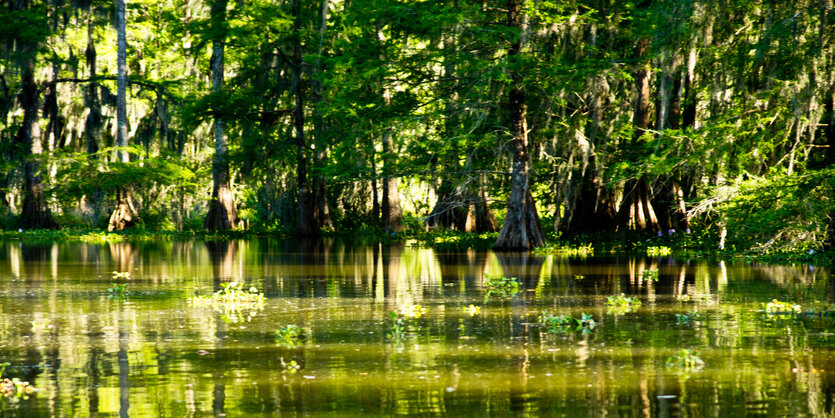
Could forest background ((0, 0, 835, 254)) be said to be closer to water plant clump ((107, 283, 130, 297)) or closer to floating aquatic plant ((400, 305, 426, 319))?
floating aquatic plant ((400, 305, 426, 319))

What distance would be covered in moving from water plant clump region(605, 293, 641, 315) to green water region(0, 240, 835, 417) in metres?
0.12

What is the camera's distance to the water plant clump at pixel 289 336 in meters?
7.81

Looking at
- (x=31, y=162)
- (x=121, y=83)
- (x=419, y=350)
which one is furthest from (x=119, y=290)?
(x=31, y=162)

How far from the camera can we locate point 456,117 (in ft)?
85.5

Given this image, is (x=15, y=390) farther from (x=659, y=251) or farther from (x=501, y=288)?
(x=659, y=251)

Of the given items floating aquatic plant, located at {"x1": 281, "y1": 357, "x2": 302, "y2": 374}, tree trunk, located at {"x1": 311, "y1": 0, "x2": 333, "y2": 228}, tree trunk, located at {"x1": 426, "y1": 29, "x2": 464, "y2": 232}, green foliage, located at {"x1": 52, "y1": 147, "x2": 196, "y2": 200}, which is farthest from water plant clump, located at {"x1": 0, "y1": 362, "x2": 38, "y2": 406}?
green foliage, located at {"x1": 52, "y1": 147, "x2": 196, "y2": 200}

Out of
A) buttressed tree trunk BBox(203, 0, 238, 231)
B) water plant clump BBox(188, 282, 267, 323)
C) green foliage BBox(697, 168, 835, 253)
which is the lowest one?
water plant clump BBox(188, 282, 267, 323)

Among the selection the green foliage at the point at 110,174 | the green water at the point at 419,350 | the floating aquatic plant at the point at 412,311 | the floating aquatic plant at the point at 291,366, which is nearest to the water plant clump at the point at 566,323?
the green water at the point at 419,350

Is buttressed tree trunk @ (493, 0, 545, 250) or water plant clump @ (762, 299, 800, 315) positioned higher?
buttressed tree trunk @ (493, 0, 545, 250)

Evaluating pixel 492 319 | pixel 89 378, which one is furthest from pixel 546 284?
pixel 89 378

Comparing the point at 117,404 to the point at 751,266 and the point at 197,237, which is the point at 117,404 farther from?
the point at 197,237

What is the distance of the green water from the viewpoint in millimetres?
5418

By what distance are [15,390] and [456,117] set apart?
20927 millimetres

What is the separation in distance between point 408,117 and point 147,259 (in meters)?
8.39
